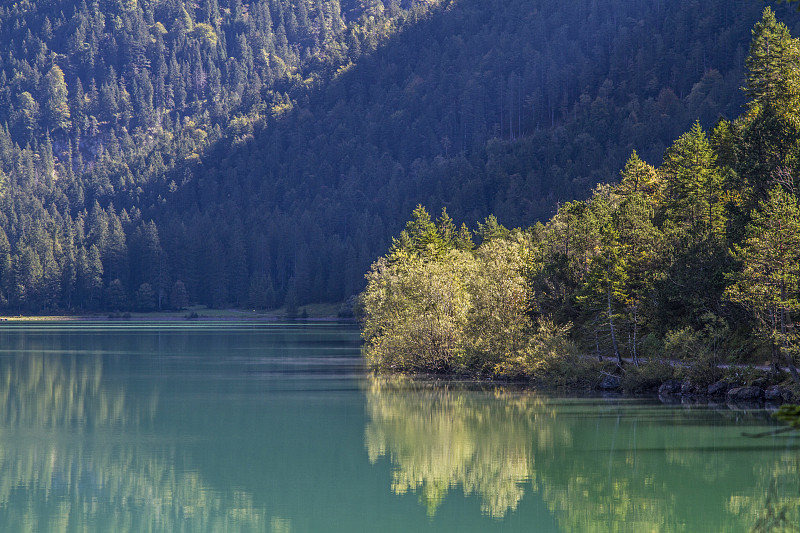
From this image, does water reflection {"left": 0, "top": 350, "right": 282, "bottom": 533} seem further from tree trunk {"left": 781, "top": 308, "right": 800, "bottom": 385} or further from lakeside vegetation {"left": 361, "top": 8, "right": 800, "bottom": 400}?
tree trunk {"left": 781, "top": 308, "right": 800, "bottom": 385}

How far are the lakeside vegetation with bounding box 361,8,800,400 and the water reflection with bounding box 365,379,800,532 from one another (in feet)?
22.0

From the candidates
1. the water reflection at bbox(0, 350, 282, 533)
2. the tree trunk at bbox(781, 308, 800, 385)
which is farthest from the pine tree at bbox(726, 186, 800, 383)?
the water reflection at bbox(0, 350, 282, 533)

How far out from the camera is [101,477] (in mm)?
34656

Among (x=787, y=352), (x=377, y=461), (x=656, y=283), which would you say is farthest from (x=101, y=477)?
(x=656, y=283)

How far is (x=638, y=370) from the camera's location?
189ft

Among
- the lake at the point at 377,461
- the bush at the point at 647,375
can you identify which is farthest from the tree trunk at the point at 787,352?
the bush at the point at 647,375

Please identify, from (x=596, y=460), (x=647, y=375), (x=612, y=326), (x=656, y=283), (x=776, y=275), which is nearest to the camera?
(x=596, y=460)

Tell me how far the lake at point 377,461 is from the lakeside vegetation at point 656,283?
5.42m

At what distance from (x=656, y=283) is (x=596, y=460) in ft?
77.8

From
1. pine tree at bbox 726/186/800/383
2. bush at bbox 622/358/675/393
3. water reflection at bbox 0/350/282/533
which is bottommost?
water reflection at bbox 0/350/282/533

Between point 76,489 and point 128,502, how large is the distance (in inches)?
109

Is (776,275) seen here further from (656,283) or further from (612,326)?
(612,326)

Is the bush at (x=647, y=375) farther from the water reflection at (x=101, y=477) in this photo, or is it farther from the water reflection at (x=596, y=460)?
the water reflection at (x=101, y=477)

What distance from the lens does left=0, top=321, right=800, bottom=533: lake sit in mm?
28922
